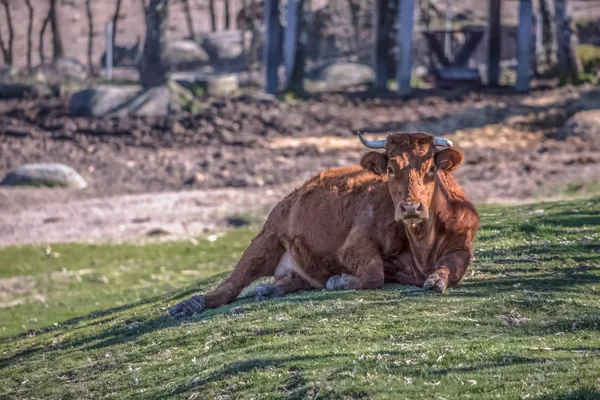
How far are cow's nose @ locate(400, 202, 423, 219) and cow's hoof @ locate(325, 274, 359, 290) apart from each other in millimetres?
947

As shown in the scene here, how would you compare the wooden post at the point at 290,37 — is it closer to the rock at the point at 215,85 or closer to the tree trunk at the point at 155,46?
the rock at the point at 215,85

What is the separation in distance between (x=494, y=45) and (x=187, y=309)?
82.7 feet

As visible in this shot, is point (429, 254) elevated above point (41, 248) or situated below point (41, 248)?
above

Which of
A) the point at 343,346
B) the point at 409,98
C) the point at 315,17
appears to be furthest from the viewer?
the point at 315,17

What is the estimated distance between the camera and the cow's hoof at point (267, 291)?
34.4ft

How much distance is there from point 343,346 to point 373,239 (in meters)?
2.21

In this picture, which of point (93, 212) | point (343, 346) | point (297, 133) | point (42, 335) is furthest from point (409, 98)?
point (343, 346)

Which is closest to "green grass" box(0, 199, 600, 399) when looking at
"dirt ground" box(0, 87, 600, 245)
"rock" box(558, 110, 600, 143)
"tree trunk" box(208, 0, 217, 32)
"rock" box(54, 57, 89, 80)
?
"dirt ground" box(0, 87, 600, 245)

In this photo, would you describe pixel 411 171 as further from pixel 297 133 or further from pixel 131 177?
pixel 297 133

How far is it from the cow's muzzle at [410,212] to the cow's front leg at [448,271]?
51 cm

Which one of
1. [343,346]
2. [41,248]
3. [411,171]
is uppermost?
[411,171]

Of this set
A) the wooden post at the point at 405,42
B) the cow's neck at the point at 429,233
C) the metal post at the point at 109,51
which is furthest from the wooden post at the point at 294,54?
the cow's neck at the point at 429,233

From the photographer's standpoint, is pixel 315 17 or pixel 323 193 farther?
pixel 315 17

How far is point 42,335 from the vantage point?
40.1ft
